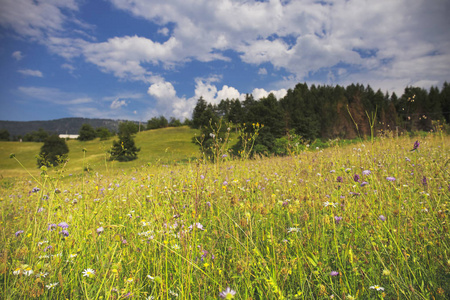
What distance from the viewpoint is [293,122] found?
1154 inches

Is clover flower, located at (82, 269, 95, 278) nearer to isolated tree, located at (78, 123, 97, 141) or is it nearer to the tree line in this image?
the tree line

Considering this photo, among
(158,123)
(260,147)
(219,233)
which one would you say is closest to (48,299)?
(219,233)

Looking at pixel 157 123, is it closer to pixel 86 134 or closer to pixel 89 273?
pixel 86 134

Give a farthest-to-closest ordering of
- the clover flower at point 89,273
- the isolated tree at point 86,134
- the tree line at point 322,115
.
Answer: the isolated tree at point 86,134, the tree line at point 322,115, the clover flower at point 89,273

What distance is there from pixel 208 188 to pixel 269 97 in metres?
21.9

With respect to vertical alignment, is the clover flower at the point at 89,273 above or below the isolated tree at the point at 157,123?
below

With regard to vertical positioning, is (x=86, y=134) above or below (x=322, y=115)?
below

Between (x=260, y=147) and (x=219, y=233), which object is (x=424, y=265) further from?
(x=260, y=147)

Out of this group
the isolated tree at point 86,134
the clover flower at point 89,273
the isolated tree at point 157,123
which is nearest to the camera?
the clover flower at point 89,273

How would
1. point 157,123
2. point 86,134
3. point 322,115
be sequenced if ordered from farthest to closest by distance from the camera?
point 157,123 < point 86,134 < point 322,115

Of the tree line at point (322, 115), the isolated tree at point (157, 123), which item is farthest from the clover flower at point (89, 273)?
the isolated tree at point (157, 123)

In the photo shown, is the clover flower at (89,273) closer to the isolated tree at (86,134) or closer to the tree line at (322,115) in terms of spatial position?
the tree line at (322,115)

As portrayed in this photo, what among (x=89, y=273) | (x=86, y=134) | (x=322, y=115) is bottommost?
(x=89, y=273)

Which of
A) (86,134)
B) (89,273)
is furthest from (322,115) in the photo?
(86,134)
